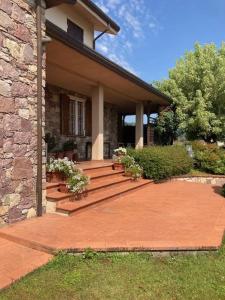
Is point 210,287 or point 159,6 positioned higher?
point 159,6

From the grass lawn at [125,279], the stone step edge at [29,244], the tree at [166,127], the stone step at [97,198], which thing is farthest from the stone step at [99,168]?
the tree at [166,127]

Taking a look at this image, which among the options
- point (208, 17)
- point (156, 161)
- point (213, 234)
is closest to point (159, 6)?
point (208, 17)

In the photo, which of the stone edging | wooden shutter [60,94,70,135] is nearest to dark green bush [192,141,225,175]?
the stone edging

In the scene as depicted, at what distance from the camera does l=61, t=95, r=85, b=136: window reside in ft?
39.2

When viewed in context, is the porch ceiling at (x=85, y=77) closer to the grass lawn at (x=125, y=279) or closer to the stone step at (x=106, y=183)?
the stone step at (x=106, y=183)

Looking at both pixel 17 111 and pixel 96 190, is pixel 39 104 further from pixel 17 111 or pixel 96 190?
pixel 96 190

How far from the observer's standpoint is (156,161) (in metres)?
10.3

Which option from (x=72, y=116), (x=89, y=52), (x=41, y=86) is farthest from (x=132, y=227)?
(x=72, y=116)

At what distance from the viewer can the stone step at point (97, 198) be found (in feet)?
19.6

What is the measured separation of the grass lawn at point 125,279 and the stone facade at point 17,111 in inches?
64.7

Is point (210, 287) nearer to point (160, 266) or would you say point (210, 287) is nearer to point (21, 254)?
point (160, 266)

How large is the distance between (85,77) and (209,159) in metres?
5.91

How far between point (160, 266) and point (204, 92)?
47.0 ft

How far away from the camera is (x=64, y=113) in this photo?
39.3 feet
